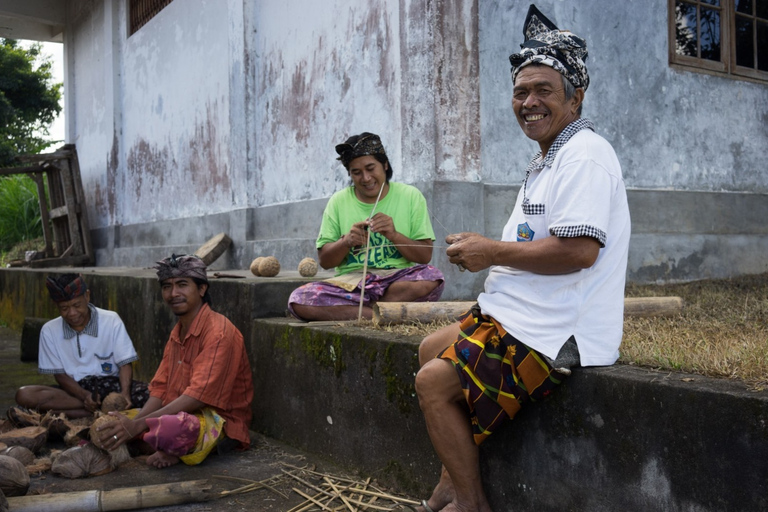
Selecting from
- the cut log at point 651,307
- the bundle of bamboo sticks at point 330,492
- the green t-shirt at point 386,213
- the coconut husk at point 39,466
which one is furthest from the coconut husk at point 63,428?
the cut log at point 651,307

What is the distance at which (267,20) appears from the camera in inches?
282

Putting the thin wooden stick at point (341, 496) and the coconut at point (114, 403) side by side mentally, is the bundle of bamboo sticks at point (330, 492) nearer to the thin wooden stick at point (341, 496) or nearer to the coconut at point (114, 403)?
the thin wooden stick at point (341, 496)

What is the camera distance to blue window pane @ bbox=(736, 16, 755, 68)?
717 cm

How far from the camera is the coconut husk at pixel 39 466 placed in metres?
3.90

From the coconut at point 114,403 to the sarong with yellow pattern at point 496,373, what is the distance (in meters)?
3.03

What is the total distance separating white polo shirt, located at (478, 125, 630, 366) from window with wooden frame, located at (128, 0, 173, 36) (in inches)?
319

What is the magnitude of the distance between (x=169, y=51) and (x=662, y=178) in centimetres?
589

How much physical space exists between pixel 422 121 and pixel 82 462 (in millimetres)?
2974

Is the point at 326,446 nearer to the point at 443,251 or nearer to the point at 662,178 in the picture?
the point at 443,251

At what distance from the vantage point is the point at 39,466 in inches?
155

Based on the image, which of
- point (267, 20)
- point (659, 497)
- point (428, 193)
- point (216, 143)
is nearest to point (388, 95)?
point (428, 193)

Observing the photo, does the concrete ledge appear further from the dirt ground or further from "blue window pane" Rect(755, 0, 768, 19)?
"blue window pane" Rect(755, 0, 768, 19)

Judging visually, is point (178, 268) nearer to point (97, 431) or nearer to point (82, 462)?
point (97, 431)

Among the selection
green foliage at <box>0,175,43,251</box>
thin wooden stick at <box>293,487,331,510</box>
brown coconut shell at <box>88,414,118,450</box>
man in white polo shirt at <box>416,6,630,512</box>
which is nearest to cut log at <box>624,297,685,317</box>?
man in white polo shirt at <box>416,6,630,512</box>
